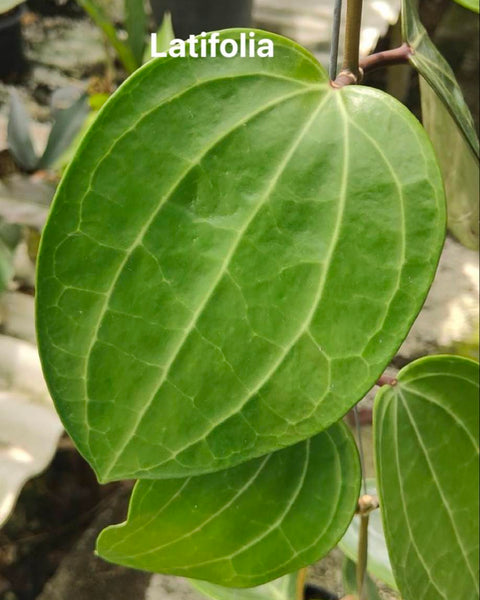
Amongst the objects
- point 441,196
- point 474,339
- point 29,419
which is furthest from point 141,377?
point 474,339

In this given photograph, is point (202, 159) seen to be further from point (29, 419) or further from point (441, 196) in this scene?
point (29, 419)

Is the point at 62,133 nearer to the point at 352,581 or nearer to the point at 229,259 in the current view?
the point at 352,581

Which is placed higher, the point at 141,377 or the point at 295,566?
the point at 141,377

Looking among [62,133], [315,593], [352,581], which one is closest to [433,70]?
[352,581]

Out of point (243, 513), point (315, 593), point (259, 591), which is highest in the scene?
point (243, 513)

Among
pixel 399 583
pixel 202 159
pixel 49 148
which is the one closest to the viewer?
pixel 202 159

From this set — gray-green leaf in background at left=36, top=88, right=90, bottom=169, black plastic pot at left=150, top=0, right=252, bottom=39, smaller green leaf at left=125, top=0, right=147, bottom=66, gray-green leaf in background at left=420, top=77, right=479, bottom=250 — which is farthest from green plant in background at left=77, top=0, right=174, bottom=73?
gray-green leaf in background at left=420, top=77, right=479, bottom=250

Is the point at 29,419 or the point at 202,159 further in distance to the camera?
the point at 29,419
